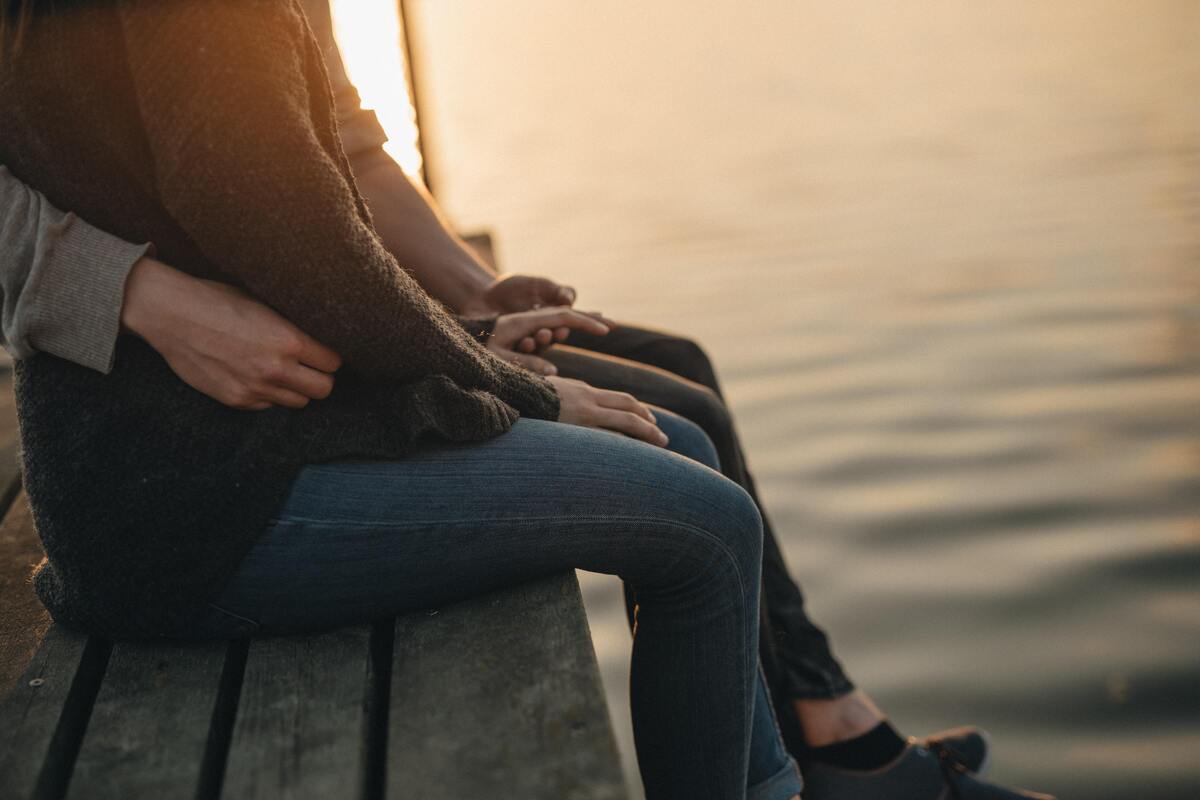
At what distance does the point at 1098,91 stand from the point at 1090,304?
6.10 meters

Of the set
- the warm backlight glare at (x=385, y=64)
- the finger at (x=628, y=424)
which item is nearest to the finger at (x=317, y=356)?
the finger at (x=628, y=424)

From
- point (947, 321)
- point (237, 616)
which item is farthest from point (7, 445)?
point (947, 321)

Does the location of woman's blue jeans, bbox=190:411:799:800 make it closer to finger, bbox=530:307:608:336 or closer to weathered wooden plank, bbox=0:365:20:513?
finger, bbox=530:307:608:336

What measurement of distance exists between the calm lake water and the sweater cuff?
79.2 inches

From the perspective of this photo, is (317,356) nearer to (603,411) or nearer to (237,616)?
(237,616)

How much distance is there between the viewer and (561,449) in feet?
4.80

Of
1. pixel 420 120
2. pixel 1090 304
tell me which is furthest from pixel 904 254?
pixel 420 120

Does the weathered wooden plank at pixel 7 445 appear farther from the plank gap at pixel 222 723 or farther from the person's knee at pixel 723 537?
the person's knee at pixel 723 537

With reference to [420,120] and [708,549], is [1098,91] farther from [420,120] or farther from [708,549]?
[708,549]

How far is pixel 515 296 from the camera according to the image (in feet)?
7.67

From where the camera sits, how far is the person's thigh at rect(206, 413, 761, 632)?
53.6 inches

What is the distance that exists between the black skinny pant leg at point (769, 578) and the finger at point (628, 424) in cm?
38

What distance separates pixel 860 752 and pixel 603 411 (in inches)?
33.4

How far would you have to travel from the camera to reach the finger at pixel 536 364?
1.97 m
